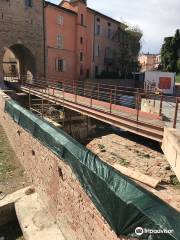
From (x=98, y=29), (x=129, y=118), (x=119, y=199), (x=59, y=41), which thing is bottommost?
(x=119, y=199)

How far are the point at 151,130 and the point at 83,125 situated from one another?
11521 millimetres

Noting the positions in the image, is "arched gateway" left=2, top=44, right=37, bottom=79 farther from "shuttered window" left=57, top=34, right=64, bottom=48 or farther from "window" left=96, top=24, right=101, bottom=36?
"window" left=96, top=24, right=101, bottom=36

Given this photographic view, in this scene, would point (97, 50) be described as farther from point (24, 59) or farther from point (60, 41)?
point (24, 59)

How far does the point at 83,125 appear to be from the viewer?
69.4ft

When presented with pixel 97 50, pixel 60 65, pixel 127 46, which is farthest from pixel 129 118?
pixel 127 46

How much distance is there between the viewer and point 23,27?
29281 mm

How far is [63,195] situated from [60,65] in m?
29.1

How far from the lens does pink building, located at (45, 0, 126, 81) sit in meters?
33.3

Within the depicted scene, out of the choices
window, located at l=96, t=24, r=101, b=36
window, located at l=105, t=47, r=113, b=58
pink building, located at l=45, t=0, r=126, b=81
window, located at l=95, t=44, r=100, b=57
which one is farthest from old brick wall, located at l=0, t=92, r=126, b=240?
window, located at l=105, t=47, r=113, b=58

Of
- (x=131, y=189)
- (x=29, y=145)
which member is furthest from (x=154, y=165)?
(x=131, y=189)

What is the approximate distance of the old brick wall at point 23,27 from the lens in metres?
27.6

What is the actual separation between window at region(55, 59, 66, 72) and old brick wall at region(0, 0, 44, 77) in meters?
2.80

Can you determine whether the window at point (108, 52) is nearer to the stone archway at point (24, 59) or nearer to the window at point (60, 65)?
the window at point (60, 65)

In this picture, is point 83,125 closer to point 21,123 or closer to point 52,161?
point 21,123
